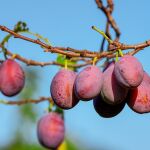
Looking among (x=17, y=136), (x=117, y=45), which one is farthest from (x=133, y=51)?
(x=17, y=136)

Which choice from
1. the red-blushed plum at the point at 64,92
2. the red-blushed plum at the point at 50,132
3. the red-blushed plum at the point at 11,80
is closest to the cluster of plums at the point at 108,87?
the red-blushed plum at the point at 64,92

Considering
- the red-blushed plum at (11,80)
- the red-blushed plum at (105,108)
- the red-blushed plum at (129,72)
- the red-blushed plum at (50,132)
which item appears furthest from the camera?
the red-blushed plum at (50,132)

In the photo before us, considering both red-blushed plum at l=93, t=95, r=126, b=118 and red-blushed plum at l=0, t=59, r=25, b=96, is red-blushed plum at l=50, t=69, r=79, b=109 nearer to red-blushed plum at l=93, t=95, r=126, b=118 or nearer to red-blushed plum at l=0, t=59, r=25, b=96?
red-blushed plum at l=93, t=95, r=126, b=118

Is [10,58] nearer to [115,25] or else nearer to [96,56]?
[115,25]

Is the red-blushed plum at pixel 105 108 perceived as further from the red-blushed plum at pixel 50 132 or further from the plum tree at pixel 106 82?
the red-blushed plum at pixel 50 132

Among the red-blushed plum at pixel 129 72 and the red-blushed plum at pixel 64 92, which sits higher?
the red-blushed plum at pixel 129 72

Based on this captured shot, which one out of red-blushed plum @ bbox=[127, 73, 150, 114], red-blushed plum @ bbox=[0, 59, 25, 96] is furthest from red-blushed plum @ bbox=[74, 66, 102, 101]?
red-blushed plum @ bbox=[0, 59, 25, 96]

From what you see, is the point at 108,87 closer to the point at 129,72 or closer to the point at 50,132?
the point at 129,72
